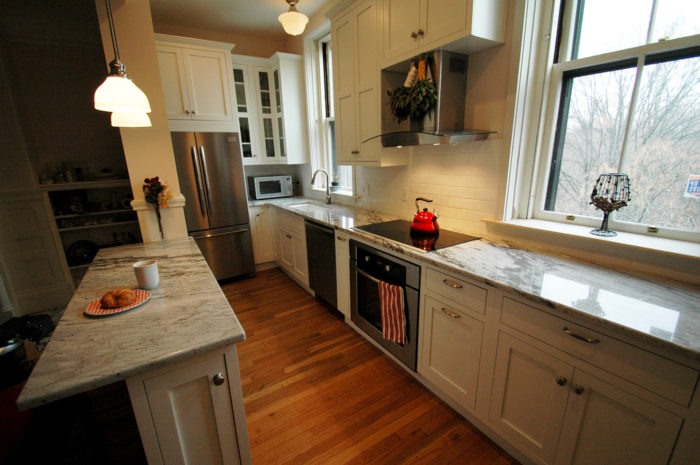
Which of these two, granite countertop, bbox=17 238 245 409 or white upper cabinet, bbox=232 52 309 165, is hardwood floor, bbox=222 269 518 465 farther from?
white upper cabinet, bbox=232 52 309 165

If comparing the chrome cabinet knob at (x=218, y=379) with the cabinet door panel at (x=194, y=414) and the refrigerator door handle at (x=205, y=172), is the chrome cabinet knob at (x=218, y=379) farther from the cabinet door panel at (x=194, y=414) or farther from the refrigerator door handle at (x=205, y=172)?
the refrigerator door handle at (x=205, y=172)

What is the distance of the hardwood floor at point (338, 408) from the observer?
1538 millimetres

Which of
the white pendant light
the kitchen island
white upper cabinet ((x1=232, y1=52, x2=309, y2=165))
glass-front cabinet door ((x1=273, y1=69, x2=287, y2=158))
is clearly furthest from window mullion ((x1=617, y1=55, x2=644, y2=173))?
glass-front cabinet door ((x1=273, y1=69, x2=287, y2=158))

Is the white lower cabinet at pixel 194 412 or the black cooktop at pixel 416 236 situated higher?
the black cooktop at pixel 416 236

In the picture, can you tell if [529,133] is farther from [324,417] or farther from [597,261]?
[324,417]

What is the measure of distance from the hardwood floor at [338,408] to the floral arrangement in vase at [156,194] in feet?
4.23

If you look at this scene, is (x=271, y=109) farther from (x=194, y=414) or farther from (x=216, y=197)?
(x=194, y=414)

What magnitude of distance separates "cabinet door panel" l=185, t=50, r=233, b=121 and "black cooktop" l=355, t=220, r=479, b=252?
2.33 m

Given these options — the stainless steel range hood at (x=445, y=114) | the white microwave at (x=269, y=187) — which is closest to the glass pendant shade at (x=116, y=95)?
the stainless steel range hood at (x=445, y=114)

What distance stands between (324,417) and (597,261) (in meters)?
1.74

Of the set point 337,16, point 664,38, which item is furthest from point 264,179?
point 664,38

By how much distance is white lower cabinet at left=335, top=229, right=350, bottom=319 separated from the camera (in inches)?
96.4

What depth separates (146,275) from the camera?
1.38 metres

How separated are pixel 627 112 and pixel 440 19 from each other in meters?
1.13
